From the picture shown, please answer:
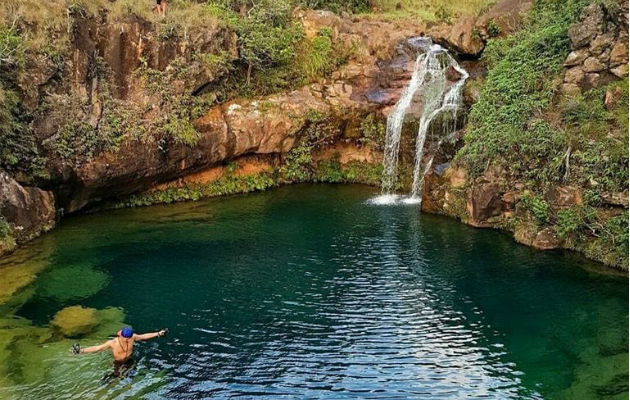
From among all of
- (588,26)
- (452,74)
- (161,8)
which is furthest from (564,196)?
(161,8)

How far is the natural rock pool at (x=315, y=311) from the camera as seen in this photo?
1309 cm

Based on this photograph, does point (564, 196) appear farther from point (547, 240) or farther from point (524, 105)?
point (524, 105)

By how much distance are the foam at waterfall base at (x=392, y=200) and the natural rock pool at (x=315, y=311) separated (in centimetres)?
312

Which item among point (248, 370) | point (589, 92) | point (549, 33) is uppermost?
point (549, 33)

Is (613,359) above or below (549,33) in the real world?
below

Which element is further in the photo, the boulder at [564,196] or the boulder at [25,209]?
the boulder at [25,209]

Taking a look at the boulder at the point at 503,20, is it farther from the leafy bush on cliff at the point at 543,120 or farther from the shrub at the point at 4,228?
the shrub at the point at 4,228

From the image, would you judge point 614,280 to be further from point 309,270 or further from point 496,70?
point 496,70

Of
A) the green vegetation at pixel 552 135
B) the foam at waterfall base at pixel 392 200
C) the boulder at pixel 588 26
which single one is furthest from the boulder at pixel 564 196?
the foam at waterfall base at pixel 392 200

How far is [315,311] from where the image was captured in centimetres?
1681

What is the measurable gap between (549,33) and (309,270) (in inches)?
628

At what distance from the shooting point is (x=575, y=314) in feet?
54.6

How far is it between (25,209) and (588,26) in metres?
24.2

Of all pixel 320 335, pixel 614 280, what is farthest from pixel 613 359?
pixel 320 335
